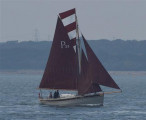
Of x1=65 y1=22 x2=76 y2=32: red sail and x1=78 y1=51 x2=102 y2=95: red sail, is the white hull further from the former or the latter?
x1=65 y1=22 x2=76 y2=32: red sail

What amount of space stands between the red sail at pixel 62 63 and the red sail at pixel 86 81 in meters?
0.93

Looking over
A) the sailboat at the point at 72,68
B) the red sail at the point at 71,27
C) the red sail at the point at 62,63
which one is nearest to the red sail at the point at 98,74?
the sailboat at the point at 72,68

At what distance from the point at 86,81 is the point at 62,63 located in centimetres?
366

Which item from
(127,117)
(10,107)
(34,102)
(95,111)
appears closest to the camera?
(127,117)

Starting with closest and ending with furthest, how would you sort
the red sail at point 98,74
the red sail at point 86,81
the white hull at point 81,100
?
the red sail at point 98,74 < the red sail at point 86,81 < the white hull at point 81,100

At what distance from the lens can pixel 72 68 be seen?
8088 centimetres

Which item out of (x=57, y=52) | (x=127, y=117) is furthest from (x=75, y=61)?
(x=127, y=117)

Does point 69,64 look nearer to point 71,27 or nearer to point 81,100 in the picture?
point 71,27

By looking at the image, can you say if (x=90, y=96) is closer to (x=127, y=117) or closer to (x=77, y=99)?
(x=77, y=99)

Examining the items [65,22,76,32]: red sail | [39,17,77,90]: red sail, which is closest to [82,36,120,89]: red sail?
[39,17,77,90]: red sail

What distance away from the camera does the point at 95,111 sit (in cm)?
7506

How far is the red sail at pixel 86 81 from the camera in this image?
3113 inches

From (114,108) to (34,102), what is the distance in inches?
504

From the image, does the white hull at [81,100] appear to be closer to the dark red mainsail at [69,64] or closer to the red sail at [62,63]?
the dark red mainsail at [69,64]
